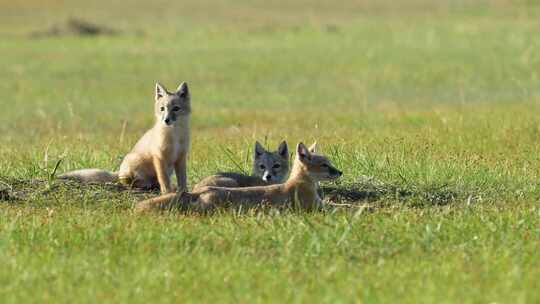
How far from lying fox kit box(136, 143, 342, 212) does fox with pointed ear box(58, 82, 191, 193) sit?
1.56m

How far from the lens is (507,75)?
2975 cm

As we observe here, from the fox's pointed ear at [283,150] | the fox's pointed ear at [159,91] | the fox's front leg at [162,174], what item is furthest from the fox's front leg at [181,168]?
the fox's pointed ear at [283,150]

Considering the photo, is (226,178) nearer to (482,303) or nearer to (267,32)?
(482,303)

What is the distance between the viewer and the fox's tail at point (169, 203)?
35.3 feet

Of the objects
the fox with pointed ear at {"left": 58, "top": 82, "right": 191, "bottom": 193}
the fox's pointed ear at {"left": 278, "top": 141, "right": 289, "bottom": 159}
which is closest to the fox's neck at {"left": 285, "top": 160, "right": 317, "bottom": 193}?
the fox with pointed ear at {"left": 58, "top": 82, "right": 191, "bottom": 193}

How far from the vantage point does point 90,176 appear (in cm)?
1261

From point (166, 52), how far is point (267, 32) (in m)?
7.32

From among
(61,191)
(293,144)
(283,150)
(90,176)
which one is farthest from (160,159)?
(293,144)

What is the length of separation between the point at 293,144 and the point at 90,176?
15.7ft

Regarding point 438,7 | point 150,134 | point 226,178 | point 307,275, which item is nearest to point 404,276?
point 307,275

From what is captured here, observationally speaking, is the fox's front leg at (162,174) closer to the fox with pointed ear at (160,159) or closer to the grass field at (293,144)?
the fox with pointed ear at (160,159)

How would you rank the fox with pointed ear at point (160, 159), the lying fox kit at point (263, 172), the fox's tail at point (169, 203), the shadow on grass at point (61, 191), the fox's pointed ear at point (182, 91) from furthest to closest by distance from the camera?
1. the fox's pointed ear at point (182, 91)
2. the fox with pointed ear at point (160, 159)
3. the lying fox kit at point (263, 172)
4. the shadow on grass at point (61, 191)
5. the fox's tail at point (169, 203)

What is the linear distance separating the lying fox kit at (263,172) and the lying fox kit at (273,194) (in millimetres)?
959

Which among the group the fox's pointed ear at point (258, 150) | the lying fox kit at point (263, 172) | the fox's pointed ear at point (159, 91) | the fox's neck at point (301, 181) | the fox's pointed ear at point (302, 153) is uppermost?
the fox's pointed ear at point (159, 91)
